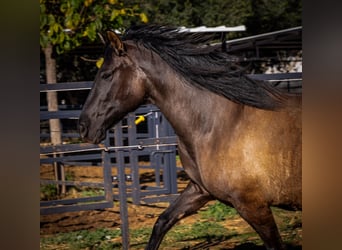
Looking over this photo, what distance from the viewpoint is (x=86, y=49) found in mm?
4820

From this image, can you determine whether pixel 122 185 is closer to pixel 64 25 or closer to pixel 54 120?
pixel 54 120

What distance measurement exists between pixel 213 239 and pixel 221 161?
2.65 ft

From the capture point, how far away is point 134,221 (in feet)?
14.3

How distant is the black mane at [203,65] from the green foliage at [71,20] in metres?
0.90

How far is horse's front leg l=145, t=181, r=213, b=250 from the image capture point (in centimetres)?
383

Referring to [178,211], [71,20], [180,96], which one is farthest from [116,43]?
[71,20]

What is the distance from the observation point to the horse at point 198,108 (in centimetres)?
374

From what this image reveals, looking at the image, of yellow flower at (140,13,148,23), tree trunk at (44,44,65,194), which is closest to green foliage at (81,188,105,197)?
tree trunk at (44,44,65,194)

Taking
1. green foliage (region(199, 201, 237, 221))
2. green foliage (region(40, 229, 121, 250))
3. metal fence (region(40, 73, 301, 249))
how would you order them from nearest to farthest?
green foliage (region(199, 201, 237, 221)), green foliage (region(40, 229, 121, 250)), metal fence (region(40, 73, 301, 249))

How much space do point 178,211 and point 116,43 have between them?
103cm

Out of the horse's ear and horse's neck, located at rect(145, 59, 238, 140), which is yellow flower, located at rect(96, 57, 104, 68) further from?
horse's neck, located at rect(145, 59, 238, 140)

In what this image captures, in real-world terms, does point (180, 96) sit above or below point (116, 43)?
below

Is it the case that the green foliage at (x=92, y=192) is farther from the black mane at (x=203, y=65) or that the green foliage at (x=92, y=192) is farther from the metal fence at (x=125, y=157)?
the black mane at (x=203, y=65)
